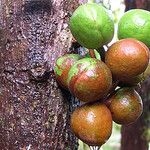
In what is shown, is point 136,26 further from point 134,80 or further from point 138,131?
point 138,131

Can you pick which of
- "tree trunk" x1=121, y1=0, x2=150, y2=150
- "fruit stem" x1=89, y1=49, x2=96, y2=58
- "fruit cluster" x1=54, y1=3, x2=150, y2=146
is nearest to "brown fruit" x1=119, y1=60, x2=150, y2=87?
"fruit cluster" x1=54, y1=3, x2=150, y2=146

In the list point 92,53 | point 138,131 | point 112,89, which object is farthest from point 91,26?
point 138,131

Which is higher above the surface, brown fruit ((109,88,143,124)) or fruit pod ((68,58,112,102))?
fruit pod ((68,58,112,102))

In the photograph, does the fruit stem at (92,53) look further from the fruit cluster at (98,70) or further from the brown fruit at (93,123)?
the brown fruit at (93,123)

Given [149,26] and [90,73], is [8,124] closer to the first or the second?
[90,73]

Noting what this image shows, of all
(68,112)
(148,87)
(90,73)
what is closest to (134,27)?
(90,73)

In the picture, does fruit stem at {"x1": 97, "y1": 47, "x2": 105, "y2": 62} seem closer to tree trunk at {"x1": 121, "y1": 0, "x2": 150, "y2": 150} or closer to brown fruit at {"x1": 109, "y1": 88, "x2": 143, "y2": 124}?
brown fruit at {"x1": 109, "y1": 88, "x2": 143, "y2": 124}
